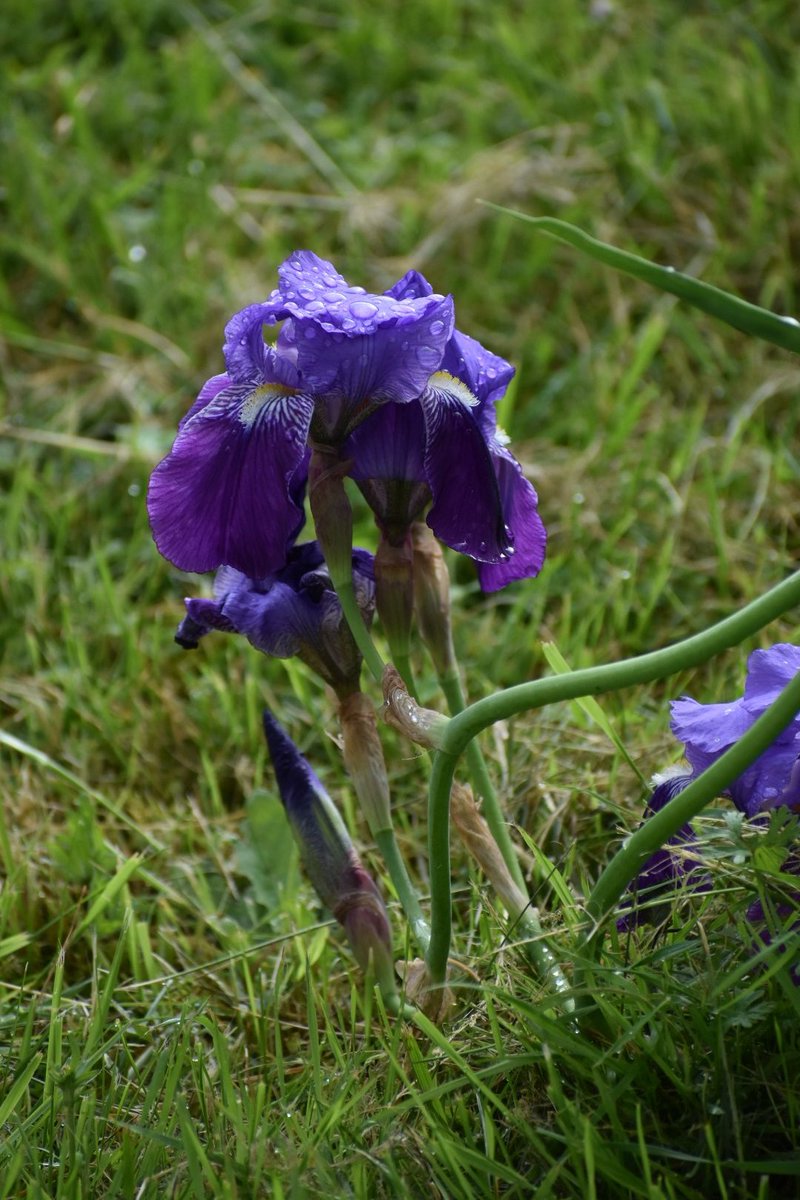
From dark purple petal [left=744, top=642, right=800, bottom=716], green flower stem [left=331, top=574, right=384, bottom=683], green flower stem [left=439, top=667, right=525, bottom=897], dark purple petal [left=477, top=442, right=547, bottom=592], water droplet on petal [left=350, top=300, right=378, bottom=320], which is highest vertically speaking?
water droplet on petal [left=350, top=300, right=378, bottom=320]

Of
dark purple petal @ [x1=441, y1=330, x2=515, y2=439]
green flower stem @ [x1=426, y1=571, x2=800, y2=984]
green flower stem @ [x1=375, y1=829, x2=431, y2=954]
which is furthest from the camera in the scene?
green flower stem @ [x1=375, y1=829, x2=431, y2=954]

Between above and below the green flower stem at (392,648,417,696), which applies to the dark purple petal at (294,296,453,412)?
above

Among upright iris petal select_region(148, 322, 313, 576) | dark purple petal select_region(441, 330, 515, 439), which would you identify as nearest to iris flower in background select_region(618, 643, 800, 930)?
dark purple petal select_region(441, 330, 515, 439)

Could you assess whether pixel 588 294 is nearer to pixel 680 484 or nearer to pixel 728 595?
pixel 680 484

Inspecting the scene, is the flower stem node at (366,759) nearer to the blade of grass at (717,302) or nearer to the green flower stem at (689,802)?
the green flower stem at (689,802)

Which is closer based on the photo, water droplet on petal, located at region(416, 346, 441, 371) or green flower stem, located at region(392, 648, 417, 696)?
water droplet on petal, located at region(416, 346, 441, 371)

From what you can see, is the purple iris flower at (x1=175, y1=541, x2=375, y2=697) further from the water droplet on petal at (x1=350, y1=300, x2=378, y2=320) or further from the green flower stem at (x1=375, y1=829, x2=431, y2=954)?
the water droplet on petal at (x1=350, y1=300, x2=378, y2=320)

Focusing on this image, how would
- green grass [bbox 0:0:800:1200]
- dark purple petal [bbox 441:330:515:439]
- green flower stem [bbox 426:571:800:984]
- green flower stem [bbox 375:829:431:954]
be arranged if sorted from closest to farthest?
green flower stem [bbox 426:571:800:984], green grass [bbox 0:0:800:1200], dark purple petal [bbox 441:330:515:439], green flower stem [bbox 375:829:431:954]

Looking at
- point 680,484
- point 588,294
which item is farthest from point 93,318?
point 680,484
